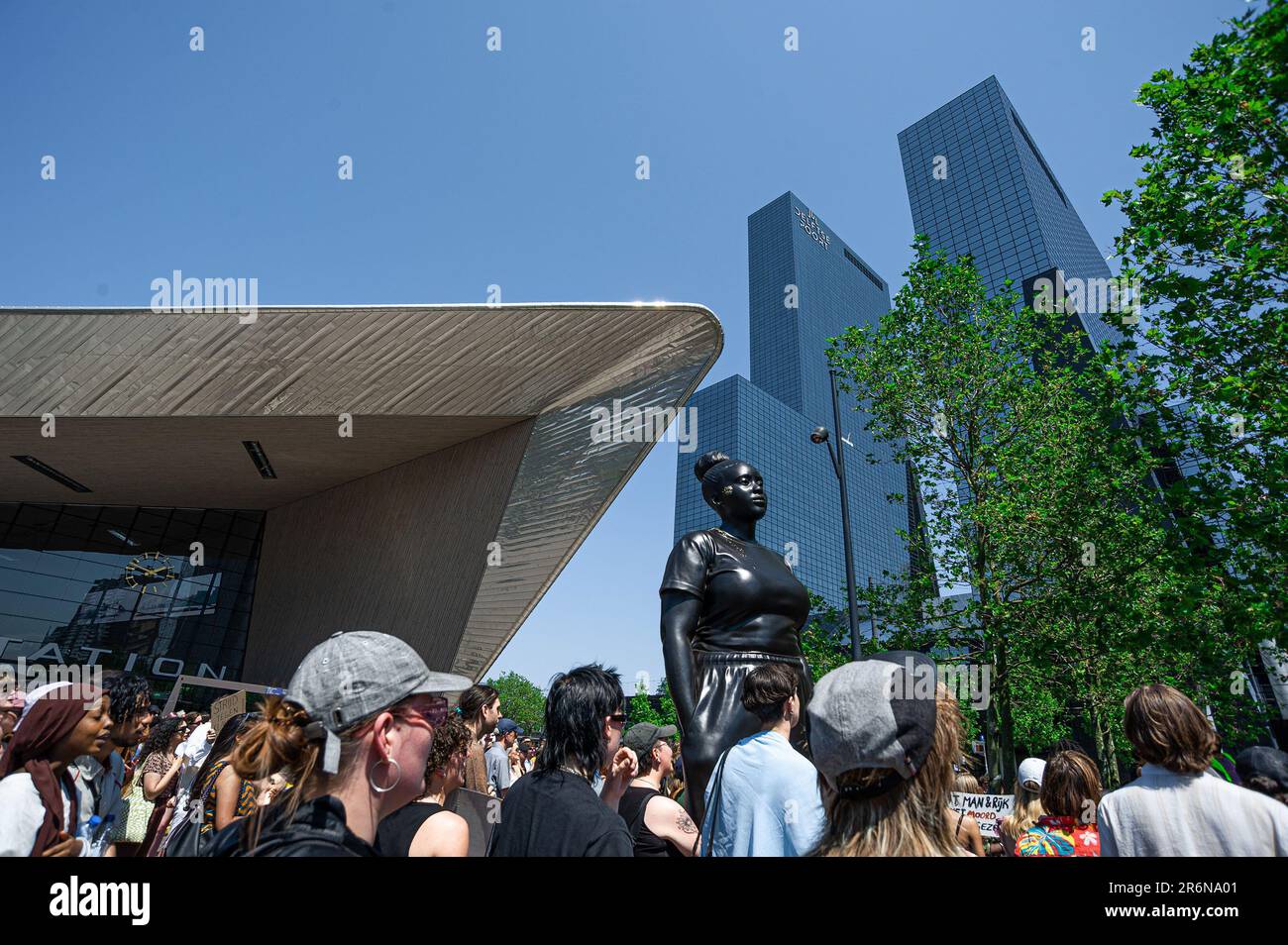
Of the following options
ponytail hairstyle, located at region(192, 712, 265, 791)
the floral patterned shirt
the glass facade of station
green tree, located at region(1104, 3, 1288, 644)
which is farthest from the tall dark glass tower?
ponytail hairstyle, located at region(192, 712, 265, 791)

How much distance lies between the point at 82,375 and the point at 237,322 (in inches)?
142

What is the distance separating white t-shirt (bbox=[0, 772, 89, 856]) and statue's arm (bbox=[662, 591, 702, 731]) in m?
2.30

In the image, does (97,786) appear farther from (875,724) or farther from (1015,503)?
Result: (1015,503)

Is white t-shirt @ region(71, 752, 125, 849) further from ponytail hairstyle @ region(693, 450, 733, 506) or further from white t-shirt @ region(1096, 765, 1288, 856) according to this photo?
white t-shirt @ region(1096, 765, 1288, 856)

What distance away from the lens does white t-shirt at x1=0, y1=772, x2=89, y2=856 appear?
2.31m

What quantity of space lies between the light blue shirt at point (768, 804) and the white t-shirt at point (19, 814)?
2.32 metres

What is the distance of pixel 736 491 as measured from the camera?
3.58 m

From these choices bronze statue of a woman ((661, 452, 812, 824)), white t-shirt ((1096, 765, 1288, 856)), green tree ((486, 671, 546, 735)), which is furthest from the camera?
green tree ((486, 671, 546, 735))

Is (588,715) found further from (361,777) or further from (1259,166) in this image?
(1259,166)

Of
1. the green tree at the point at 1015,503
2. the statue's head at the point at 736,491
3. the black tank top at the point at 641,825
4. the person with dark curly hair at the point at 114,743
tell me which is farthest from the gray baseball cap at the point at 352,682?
the green tree at the point at 1015,503

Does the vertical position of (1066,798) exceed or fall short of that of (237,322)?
it falls short

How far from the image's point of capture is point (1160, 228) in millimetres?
9141

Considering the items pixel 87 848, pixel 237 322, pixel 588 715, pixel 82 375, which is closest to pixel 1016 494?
pixel 588 715
